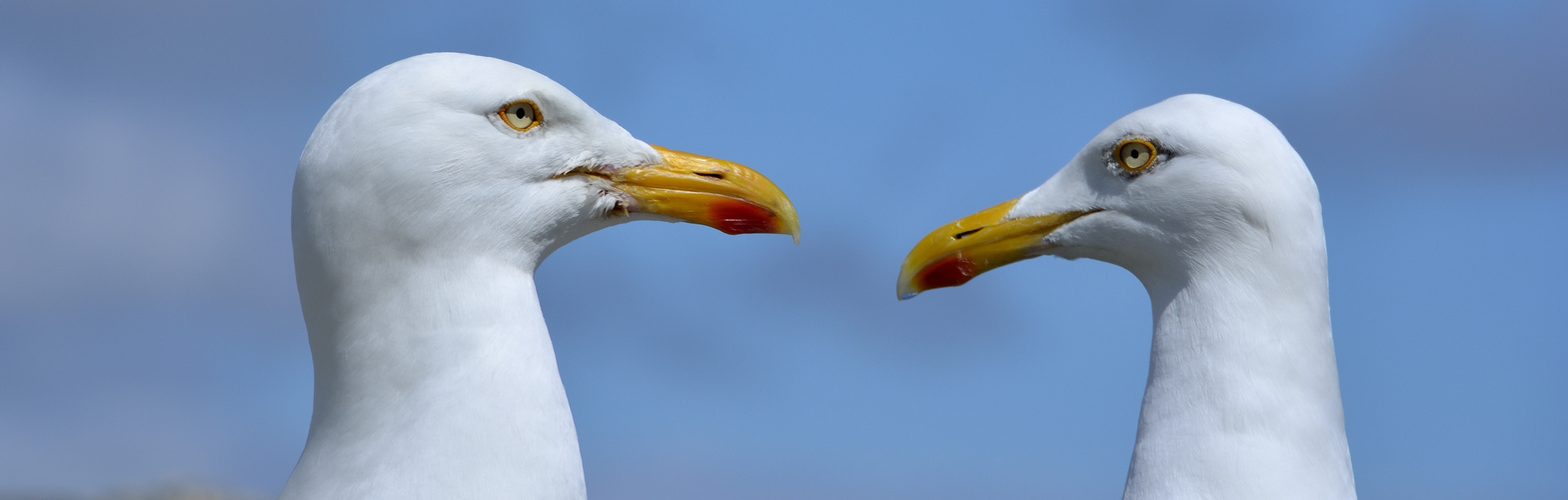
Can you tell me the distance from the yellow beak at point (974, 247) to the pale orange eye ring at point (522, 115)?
93.9 inches

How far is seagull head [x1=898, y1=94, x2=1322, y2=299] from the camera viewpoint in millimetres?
6117

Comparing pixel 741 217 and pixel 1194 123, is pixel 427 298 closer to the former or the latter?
pixel 741 217

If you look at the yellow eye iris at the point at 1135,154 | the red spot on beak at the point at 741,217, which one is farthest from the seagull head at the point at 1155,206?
the red spot on beak at the point at 741,217

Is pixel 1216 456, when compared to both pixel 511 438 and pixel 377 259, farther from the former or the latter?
pixel 377 259

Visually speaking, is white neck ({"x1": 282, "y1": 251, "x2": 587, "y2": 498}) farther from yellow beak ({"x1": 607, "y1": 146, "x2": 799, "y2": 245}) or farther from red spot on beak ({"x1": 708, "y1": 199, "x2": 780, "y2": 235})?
red spot on beak ({"x1": 708, "y1": 199, "x2": 780, "y2": 235})

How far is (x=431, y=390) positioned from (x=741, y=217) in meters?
1.75

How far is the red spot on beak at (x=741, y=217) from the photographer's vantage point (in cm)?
619

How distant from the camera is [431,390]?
5.26m

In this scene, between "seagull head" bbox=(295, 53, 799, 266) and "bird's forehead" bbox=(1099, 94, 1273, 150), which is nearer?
"seagull head" bbox=(295, 53, 799, 266)

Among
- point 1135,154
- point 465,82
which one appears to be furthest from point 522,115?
point 1135,154

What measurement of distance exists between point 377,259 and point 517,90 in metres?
1.01

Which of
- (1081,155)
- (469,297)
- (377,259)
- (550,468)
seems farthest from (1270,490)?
(377,259)

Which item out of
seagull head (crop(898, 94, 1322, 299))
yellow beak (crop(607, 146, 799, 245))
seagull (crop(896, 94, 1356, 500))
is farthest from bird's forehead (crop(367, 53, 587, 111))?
seagull (crop(896, 94, 1356, 500))

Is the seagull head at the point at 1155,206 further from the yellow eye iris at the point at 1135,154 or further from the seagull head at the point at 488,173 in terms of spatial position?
the seagull head at the point at 488,173
